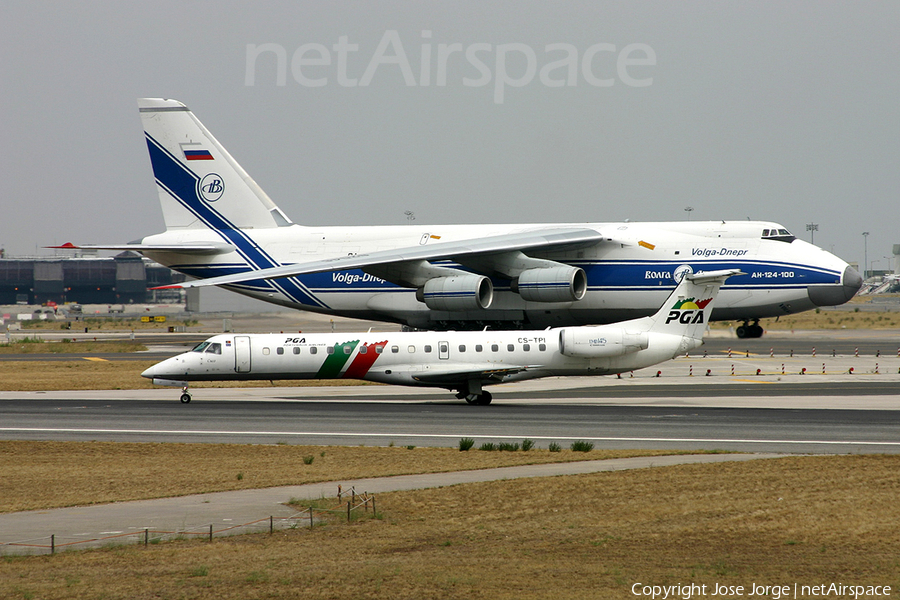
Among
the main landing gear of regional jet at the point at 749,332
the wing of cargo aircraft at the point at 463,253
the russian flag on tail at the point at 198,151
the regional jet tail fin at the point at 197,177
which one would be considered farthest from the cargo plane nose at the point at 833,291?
the russian flag on tail at the point at 198,151

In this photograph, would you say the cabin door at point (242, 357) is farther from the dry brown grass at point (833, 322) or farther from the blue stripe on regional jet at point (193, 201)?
the dry brown grass at point (833, 322)

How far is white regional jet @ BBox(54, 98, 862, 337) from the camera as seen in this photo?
128 ft

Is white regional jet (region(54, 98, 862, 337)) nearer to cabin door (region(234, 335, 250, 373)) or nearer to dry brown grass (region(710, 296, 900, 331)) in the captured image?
cabin door (region(234, 335, 250, 373))

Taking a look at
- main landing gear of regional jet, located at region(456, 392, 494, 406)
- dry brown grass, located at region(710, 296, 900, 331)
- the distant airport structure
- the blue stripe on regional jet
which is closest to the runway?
main landing gear of regional jet, located at region(456, 392, 494, 406)

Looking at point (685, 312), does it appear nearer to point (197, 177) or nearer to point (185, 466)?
point (185, 466)

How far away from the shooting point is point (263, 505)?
14.3 metres

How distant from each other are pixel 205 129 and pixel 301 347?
21.1 metres

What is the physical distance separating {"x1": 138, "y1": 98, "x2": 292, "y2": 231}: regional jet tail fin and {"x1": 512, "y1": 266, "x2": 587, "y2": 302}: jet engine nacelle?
14.3 metres

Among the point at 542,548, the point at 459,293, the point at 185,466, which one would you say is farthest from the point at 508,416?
the point at 459,293

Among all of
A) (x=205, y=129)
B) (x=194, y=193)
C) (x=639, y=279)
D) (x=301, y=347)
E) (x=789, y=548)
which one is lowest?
(x=789, y=548)

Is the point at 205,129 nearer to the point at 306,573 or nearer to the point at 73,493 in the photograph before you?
the point at 73,493

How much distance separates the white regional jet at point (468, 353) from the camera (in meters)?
28.5

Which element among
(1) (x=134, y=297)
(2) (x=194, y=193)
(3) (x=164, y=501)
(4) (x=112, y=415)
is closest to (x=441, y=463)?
(3) (x=164, y=501)

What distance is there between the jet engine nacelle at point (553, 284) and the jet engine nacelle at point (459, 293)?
1495 millimetres
